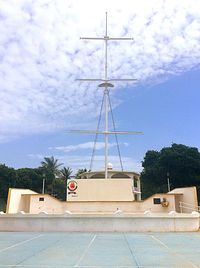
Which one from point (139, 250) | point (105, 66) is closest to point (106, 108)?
point (105, 66)

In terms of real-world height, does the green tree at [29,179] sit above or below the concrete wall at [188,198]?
above

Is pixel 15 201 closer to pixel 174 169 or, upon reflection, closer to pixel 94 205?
pixel 94 205

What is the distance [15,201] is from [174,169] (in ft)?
124

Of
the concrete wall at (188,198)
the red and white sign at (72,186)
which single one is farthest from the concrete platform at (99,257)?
the red and white sign at (72,186)

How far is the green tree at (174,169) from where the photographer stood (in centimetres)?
5298

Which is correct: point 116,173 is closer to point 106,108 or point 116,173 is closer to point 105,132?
point 105,132

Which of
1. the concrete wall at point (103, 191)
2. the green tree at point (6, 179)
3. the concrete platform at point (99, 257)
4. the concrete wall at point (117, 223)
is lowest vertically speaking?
the concrete platform at point (99, 257)

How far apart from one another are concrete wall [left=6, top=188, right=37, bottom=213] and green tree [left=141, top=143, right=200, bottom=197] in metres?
36.0

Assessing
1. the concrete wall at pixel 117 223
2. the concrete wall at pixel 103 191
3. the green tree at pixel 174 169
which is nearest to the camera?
the concrete wall at pixel 117 223

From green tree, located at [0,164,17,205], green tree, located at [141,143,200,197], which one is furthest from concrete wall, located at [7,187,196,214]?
green tree, located at [0,164,17,205]

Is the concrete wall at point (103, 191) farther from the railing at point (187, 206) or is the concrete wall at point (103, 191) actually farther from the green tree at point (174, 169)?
the green tree at point (174, 169)

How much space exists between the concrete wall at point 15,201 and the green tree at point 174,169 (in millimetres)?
36015

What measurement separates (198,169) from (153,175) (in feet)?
26.3

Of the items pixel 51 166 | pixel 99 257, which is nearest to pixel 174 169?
pixel 51 166
